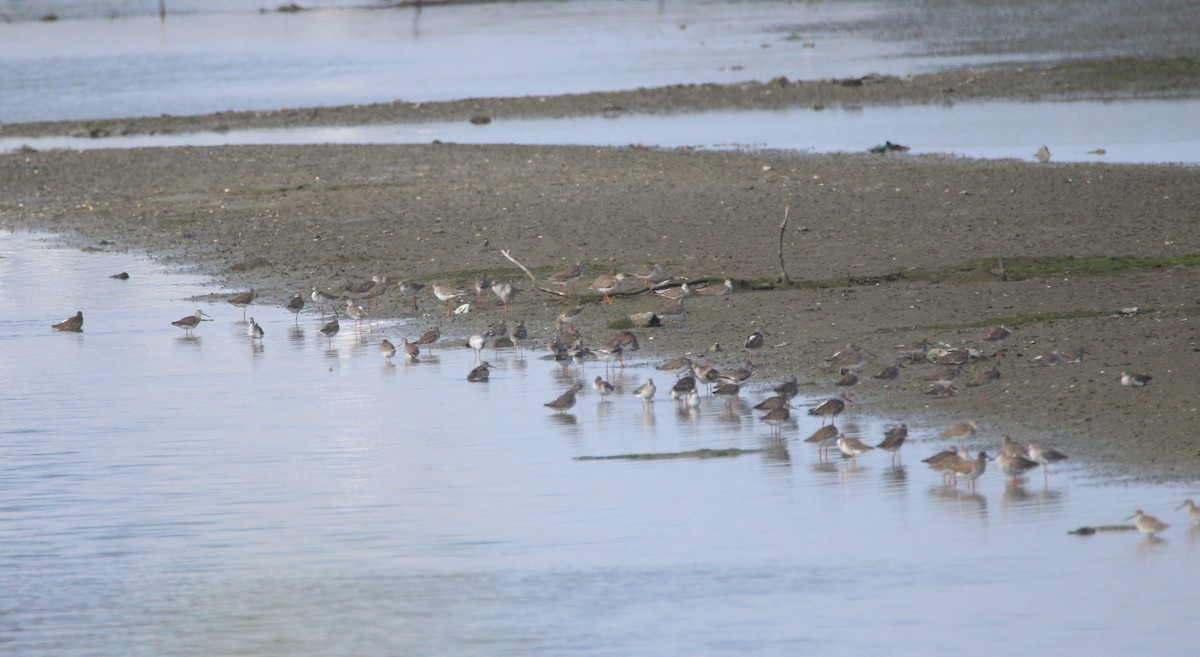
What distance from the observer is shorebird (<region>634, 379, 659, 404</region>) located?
39.2 ft

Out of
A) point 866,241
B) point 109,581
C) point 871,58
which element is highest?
point 871,58

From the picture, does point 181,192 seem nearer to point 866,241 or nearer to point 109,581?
point 866,241

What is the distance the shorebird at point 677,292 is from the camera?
14695 millimetres

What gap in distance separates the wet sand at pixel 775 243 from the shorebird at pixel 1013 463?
50cm

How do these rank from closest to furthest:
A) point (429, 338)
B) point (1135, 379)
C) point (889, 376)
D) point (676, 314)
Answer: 1. point (1135, 379)
2. point (889, 376)
3. point (676, 314)
4. point (429, 338)

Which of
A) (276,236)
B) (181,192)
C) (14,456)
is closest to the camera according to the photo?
(14,456)

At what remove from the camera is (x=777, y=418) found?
431 inches

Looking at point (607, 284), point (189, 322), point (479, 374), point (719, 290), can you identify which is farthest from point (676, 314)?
point (189, 322)

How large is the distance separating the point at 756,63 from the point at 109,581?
125ft

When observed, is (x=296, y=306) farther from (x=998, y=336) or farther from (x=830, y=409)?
(x=998, y=336)

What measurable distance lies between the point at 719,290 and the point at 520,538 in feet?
19.5

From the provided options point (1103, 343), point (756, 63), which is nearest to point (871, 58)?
point (756, 63)

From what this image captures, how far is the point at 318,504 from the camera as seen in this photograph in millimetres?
10094

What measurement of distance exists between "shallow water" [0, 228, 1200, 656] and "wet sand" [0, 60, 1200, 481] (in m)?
0.93
